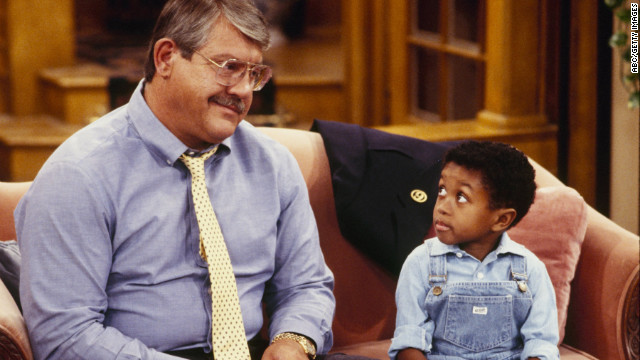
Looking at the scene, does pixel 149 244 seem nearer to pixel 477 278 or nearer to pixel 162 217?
pixel 162 217

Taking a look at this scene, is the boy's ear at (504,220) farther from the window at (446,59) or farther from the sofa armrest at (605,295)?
the window at (446,59)

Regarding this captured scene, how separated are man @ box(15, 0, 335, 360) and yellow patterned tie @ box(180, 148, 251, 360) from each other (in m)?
0.02

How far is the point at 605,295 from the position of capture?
2.06 m

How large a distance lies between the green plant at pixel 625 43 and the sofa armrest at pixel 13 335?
208 centimetres

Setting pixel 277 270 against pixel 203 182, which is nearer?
pixel 203 182

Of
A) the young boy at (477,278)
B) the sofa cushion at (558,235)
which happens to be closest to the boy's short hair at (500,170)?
the young boy at (477,278)

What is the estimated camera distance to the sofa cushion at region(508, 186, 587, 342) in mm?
2105

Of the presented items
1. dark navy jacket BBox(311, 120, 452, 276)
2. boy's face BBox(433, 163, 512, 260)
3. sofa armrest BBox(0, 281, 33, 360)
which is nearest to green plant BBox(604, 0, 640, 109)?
dark navy jacket BBox(311, 120, 452, 276)

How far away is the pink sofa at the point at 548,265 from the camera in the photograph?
201 centimetres

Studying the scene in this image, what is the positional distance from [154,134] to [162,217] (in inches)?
6.6

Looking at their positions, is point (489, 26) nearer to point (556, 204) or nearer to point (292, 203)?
point (556, 204)

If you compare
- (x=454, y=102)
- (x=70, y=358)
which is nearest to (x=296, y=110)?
(x=454, y=102)

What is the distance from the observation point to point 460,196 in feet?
5.74

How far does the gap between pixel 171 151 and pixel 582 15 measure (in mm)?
2003
